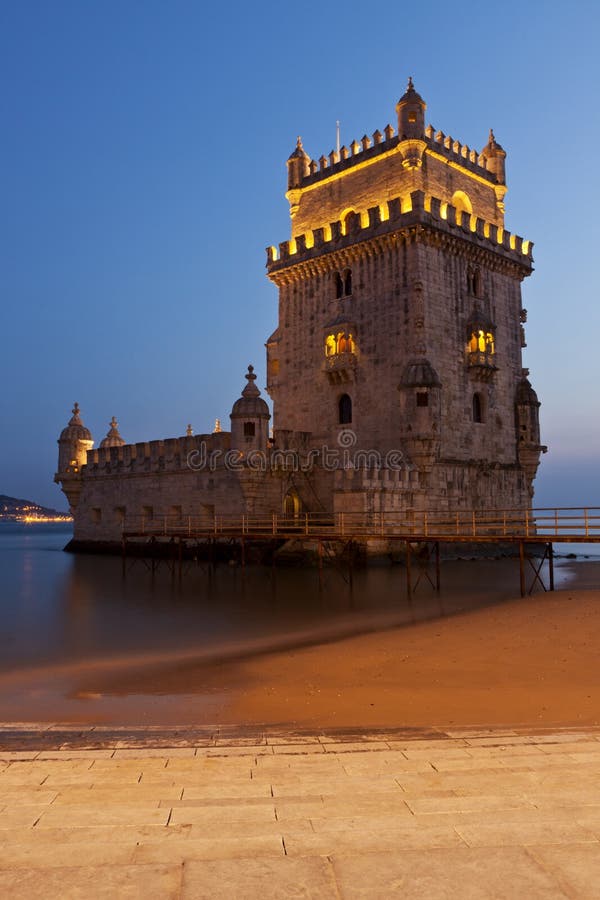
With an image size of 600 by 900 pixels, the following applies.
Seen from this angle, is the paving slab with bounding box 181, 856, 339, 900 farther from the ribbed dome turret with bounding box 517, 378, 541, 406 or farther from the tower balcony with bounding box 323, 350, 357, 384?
the ribbed dome turret with bounding box 517, 378, 541, 406

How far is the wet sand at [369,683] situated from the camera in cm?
827

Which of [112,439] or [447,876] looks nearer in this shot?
[447,876]

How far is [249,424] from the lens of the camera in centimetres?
3005

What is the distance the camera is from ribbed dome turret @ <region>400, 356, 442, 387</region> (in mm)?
29406

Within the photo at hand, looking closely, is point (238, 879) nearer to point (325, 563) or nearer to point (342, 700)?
point (342, 700)

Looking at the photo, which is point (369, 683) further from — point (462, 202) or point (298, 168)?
point (298, 168)

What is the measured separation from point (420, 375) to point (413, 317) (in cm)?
280

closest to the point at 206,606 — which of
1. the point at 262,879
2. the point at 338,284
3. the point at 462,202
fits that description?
the point at 262,879

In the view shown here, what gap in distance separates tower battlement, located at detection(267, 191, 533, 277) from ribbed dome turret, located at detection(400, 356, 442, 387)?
606cm

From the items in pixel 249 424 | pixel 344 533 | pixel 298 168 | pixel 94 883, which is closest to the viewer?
pixel 94 883

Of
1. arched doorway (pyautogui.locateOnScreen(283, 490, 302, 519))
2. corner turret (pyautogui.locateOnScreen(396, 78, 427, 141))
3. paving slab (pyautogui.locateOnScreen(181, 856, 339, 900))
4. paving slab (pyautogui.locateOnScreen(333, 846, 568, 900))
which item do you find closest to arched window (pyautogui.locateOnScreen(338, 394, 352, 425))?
arched doorway (pyautogui.locateOnScreen(283, 490, 302, 519))

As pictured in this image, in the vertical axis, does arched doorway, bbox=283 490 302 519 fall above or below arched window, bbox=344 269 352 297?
below

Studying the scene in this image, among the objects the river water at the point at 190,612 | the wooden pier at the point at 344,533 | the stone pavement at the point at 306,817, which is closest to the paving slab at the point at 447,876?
the stone pavement at the point at 306,817

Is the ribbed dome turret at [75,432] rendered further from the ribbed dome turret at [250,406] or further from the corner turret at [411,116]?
the corner turret at [411,116]
